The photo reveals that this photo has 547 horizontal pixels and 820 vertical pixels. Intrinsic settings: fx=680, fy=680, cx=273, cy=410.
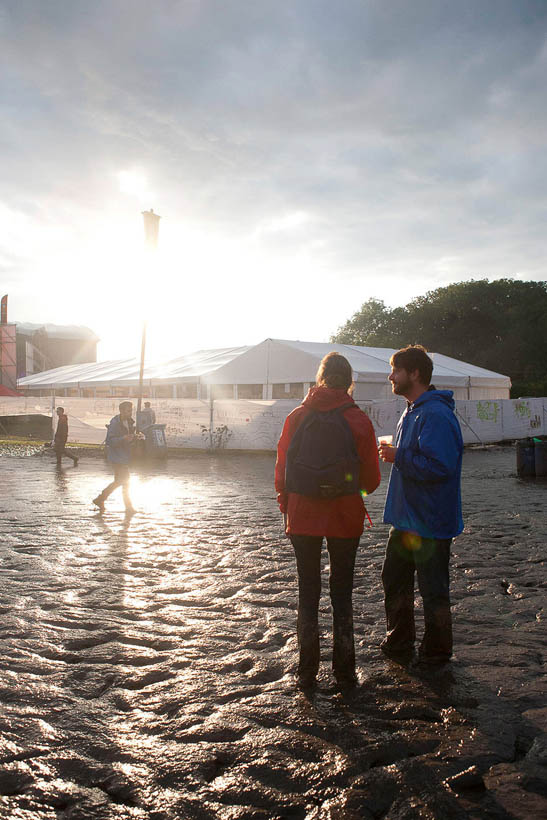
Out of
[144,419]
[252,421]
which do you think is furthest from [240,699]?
[252,421]

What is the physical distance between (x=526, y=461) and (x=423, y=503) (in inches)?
499

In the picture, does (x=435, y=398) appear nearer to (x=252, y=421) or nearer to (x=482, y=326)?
(x=252, y=421)

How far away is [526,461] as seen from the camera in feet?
51.2

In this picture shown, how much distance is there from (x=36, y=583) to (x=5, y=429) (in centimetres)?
2847

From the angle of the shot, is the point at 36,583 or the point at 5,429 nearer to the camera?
the point at 36,583

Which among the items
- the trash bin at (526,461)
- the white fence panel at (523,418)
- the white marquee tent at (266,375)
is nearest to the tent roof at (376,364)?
the white marquee tent at (266,375)

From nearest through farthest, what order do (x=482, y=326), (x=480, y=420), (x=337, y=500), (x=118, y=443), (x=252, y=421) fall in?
1. (x=337, y=500)
2. (x=118, y=443)
3. (x=252, y=421)
4. (x=480, y=420)
5. (x=482, y=326)

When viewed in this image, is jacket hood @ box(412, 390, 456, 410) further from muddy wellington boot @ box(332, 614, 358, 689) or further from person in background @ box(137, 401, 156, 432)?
person in background @ box(137, 401, 156, 432)

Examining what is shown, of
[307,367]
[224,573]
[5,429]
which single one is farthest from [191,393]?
[224,573]

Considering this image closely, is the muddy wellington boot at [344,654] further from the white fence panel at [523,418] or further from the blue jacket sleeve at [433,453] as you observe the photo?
the white fence panel at [523,418]

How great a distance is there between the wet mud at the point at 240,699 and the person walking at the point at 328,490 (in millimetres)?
272

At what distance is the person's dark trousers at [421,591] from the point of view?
3.95m

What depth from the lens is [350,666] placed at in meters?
3.80

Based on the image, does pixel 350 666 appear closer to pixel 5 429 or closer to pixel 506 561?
pixel 506 561
